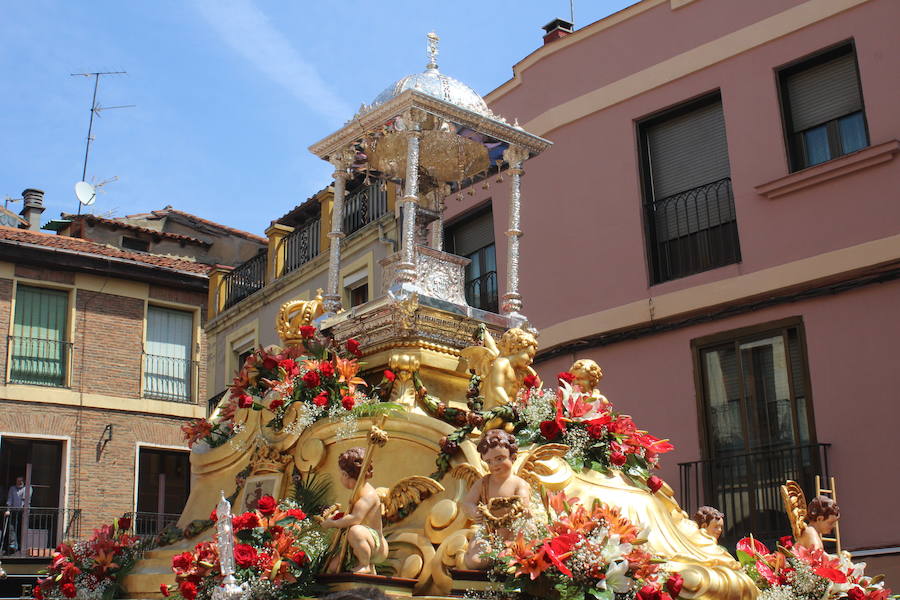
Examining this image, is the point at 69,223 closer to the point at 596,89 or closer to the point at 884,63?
the point at 596,89

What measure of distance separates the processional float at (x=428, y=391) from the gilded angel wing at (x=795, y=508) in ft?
3.02

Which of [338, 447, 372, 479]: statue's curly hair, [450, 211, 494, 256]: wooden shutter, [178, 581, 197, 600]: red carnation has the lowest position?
[178, 581, 197, 600]: red carnation

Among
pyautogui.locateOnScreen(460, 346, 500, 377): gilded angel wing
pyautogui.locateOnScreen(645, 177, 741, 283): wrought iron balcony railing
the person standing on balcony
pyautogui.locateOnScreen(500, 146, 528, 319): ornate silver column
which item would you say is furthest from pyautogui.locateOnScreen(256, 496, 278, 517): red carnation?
the person standing on balcony

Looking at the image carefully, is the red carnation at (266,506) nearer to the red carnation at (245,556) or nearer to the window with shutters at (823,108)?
the red carnation at (245,556)

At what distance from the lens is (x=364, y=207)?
20766mm

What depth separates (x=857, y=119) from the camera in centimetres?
1308

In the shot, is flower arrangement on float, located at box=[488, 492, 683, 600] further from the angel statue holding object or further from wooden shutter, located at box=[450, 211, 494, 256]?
wooden shutter, located at box=[450, 211, 494, 256]

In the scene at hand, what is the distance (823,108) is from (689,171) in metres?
1.89

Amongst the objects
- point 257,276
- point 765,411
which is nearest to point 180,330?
point 257,276

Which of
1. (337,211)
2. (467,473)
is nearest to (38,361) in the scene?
(337,211)

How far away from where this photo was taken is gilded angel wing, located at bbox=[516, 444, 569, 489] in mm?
6867

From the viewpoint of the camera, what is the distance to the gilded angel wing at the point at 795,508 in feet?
25.8

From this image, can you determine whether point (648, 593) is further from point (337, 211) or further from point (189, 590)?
point (337, 211)

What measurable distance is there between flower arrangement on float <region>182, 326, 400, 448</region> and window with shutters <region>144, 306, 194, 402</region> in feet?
52.0
